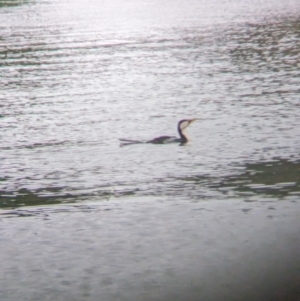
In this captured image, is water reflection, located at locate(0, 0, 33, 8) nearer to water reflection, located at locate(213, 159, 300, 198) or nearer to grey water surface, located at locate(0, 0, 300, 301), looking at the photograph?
grey water surface, located at locate(0, 0, 300, 301)

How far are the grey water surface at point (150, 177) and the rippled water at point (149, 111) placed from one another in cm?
3

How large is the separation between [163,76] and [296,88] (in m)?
3.31

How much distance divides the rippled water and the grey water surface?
31 millimetres

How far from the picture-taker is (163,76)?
16031mm

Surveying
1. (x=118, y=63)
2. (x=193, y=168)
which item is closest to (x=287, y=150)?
(x=193, y=168)

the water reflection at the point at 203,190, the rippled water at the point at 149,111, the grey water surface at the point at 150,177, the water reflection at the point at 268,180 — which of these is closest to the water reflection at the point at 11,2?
the rippled water at the point at 149,111

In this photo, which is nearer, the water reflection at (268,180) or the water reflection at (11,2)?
the water reflection at (268,180)

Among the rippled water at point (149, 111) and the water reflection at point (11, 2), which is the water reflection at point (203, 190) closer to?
the rippled water at point (149, 111)

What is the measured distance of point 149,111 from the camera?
12.1 meters

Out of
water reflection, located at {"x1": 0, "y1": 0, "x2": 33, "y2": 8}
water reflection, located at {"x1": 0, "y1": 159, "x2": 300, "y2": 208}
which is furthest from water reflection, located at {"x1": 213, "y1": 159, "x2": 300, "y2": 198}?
water reflection, located at {"x1": 0, "y1": 0, "x2": 33, "y2": 8}

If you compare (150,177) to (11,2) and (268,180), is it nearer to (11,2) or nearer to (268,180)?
(268,180)

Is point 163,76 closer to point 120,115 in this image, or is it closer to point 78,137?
point 120,115

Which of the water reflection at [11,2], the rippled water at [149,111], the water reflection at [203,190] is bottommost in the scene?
the water reflection at [203,190]

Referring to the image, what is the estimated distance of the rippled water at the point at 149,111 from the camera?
774 centimetres
